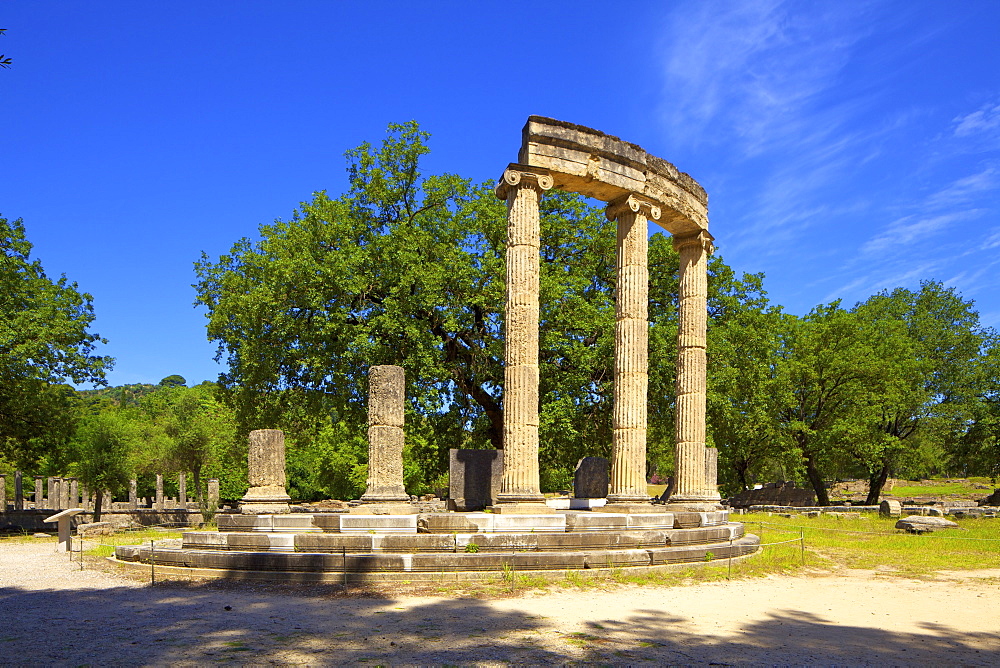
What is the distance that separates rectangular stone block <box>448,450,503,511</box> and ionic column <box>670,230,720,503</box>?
5.02 meters

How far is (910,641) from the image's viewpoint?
7.66 meters

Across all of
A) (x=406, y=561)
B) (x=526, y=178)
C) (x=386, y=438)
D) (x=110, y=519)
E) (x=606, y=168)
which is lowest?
(x=110, y=519)

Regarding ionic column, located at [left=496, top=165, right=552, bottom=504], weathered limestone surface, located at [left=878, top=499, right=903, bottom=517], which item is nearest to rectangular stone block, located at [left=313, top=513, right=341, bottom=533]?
ionic column, located at [left=496, top=165, right=552, bottom=504]

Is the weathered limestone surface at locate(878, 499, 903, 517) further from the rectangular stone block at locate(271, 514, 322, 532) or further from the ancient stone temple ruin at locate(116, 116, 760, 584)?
the rectangular stone block at locate(271, 514, 322, 532)

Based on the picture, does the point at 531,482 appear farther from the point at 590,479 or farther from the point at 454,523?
the point at 590,479

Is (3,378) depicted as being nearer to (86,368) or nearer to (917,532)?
(86,368)

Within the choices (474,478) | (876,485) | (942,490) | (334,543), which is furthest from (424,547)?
(942,490)

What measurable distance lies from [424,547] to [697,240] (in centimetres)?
1165

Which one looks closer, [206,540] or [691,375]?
[206,540]

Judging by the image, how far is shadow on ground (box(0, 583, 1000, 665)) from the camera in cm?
656

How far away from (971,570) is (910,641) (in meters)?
7.97

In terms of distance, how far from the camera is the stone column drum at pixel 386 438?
14.9 meters

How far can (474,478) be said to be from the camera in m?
20.0

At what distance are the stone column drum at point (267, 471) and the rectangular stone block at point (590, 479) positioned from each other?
9.58 m
